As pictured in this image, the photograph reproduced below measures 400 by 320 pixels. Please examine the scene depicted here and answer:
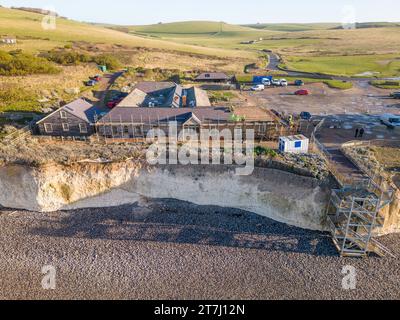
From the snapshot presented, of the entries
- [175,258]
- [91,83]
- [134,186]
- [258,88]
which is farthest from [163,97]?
[175,258]

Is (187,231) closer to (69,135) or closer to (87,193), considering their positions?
(87,193)

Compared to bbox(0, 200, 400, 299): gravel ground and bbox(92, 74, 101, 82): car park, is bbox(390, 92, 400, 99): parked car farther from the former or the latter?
bbox(92, 74, 101, 82): car park

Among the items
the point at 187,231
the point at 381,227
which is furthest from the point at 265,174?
the point at 381,227

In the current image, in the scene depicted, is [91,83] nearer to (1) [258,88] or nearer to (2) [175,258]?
(1) [258,88]

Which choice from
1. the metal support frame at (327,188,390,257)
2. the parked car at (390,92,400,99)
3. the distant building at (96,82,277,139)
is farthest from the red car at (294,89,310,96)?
the metal support frame at (327,188,390,257)

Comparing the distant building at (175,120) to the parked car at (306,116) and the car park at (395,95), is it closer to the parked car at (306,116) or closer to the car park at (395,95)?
the parked car at (306,116)

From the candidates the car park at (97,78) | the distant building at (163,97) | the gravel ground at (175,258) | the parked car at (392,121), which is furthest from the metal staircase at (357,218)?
the car park at (97,78)
